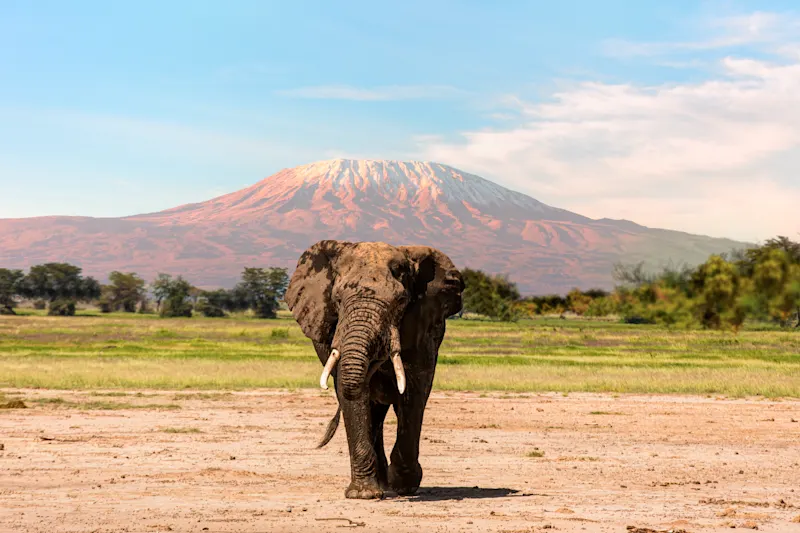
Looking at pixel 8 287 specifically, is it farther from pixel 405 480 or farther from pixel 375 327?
pixel 375 327

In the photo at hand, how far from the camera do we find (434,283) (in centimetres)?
1309

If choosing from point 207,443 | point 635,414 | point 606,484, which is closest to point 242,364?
point 635,414

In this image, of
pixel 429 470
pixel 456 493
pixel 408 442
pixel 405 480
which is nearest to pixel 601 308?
pixel 429 470

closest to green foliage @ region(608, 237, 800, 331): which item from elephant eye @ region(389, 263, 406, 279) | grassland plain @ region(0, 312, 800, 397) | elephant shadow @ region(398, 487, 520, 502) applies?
grassland plain @ region(0, 312, 800, 397)

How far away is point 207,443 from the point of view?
18.9 metres

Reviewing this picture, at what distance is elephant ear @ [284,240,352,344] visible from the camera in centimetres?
1288

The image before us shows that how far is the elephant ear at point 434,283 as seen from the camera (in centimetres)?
1297

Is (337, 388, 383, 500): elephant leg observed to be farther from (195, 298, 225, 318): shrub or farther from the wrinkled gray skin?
(195, 298, 225, 318): shrub

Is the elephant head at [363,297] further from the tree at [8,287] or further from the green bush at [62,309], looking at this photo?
the tree at [8,287]

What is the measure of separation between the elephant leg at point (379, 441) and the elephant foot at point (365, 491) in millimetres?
648

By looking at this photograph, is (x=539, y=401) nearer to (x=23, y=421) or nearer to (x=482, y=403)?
(x=482, y=403)

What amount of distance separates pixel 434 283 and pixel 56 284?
7580 inches

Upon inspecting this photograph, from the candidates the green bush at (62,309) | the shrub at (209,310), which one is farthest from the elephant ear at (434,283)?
the shrub at (209,310)

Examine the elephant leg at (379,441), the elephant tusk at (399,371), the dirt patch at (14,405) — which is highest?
the elephant tusk at (399,371)
